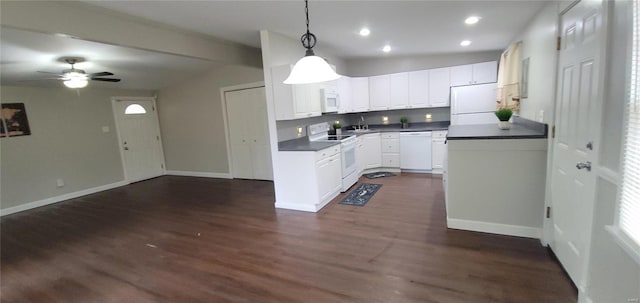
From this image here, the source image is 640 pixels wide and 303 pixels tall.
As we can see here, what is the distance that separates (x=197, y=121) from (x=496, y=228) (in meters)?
6.26

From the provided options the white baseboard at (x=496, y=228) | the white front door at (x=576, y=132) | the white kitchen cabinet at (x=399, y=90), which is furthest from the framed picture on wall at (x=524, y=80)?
the white kitchen cabinet at (x=399, y=90)

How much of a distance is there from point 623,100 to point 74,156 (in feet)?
25.7

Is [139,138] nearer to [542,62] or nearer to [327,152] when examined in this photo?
[327,152]

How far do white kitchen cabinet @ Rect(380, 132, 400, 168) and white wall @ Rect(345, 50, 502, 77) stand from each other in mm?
1486

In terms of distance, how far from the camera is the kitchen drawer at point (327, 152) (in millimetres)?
3832

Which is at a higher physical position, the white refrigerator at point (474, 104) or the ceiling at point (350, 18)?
the ceiling at point (350, 18)

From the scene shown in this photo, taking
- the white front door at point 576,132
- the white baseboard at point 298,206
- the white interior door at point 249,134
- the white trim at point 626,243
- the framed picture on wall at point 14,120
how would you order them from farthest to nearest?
the white interior door at point 249,134 → the framed picture on wall at point 14,120 → the white baseboard at point 298,206 → the white front door at point 576,132 → the white trim at point 626,243

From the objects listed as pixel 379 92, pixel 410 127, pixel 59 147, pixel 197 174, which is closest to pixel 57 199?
pixel 59 147

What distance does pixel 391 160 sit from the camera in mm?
5742

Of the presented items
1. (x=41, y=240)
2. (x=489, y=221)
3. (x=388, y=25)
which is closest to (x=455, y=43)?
(x=388, y=25)

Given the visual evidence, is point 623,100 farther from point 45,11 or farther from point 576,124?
point 45,11

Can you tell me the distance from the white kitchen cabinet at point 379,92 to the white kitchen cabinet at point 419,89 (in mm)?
469

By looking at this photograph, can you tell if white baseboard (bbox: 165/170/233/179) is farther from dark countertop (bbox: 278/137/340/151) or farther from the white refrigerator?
the white refrigerator

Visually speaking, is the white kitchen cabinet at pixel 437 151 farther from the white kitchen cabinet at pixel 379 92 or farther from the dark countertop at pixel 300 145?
the dark countertop at pixel 300 145
